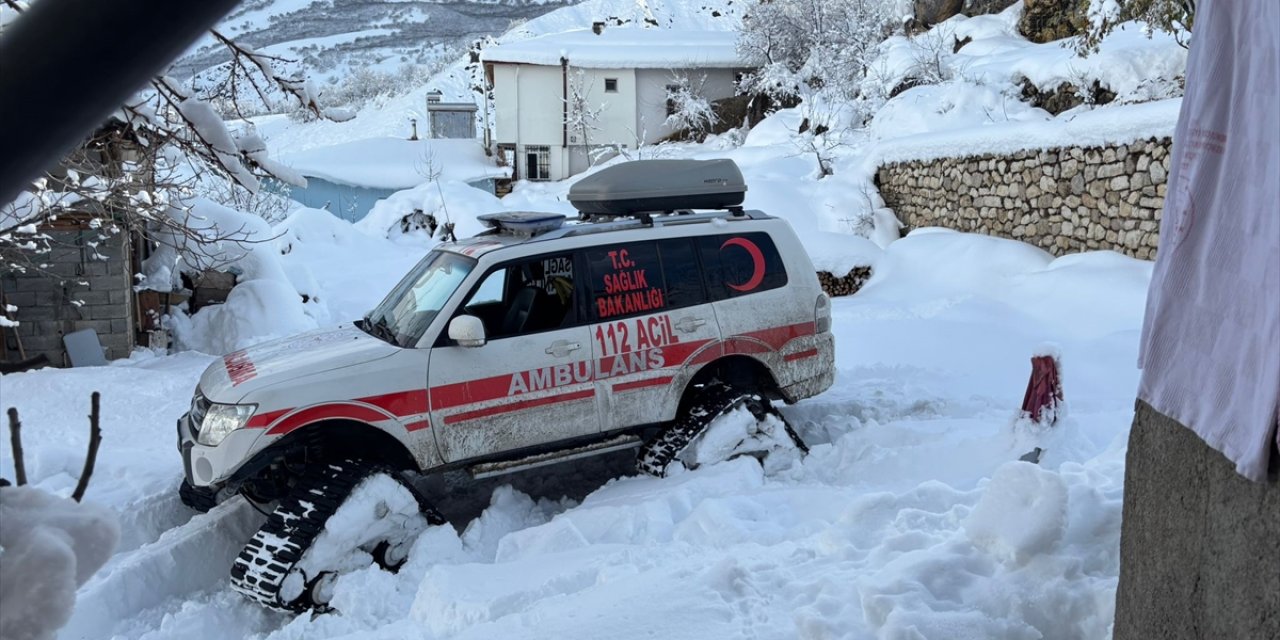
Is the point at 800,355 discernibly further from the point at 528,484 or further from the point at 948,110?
the point at 948,110

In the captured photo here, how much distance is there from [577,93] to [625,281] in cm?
2958

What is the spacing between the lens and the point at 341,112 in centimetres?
452

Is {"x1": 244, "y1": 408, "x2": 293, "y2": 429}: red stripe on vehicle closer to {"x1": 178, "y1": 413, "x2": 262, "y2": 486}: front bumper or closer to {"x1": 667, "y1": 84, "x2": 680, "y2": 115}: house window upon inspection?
{"x1": 178, "y1": 413, "x2": 262, "y2": 486}: front bumper

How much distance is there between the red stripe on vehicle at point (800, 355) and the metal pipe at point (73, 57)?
21.4 feet

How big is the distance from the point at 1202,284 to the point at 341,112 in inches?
141

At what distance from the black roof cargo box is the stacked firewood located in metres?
8.13

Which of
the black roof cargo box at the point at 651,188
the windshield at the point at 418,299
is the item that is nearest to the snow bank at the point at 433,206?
the black roof cargo box at the point at 651,188

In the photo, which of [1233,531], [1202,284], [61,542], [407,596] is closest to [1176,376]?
[1202,284]

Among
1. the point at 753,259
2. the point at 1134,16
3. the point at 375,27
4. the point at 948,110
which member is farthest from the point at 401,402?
the point at 375,27

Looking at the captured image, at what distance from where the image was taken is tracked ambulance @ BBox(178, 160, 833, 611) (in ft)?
18.1

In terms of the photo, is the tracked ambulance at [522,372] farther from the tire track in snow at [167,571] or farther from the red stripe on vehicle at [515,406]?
the tire track in snow at [167,571]

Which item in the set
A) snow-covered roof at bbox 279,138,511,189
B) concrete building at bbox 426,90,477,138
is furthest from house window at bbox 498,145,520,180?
concrete building at bbox 426,90,477,138

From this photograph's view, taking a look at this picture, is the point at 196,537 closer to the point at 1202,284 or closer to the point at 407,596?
the point at 407,596

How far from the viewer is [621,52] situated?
35938 millimetres
